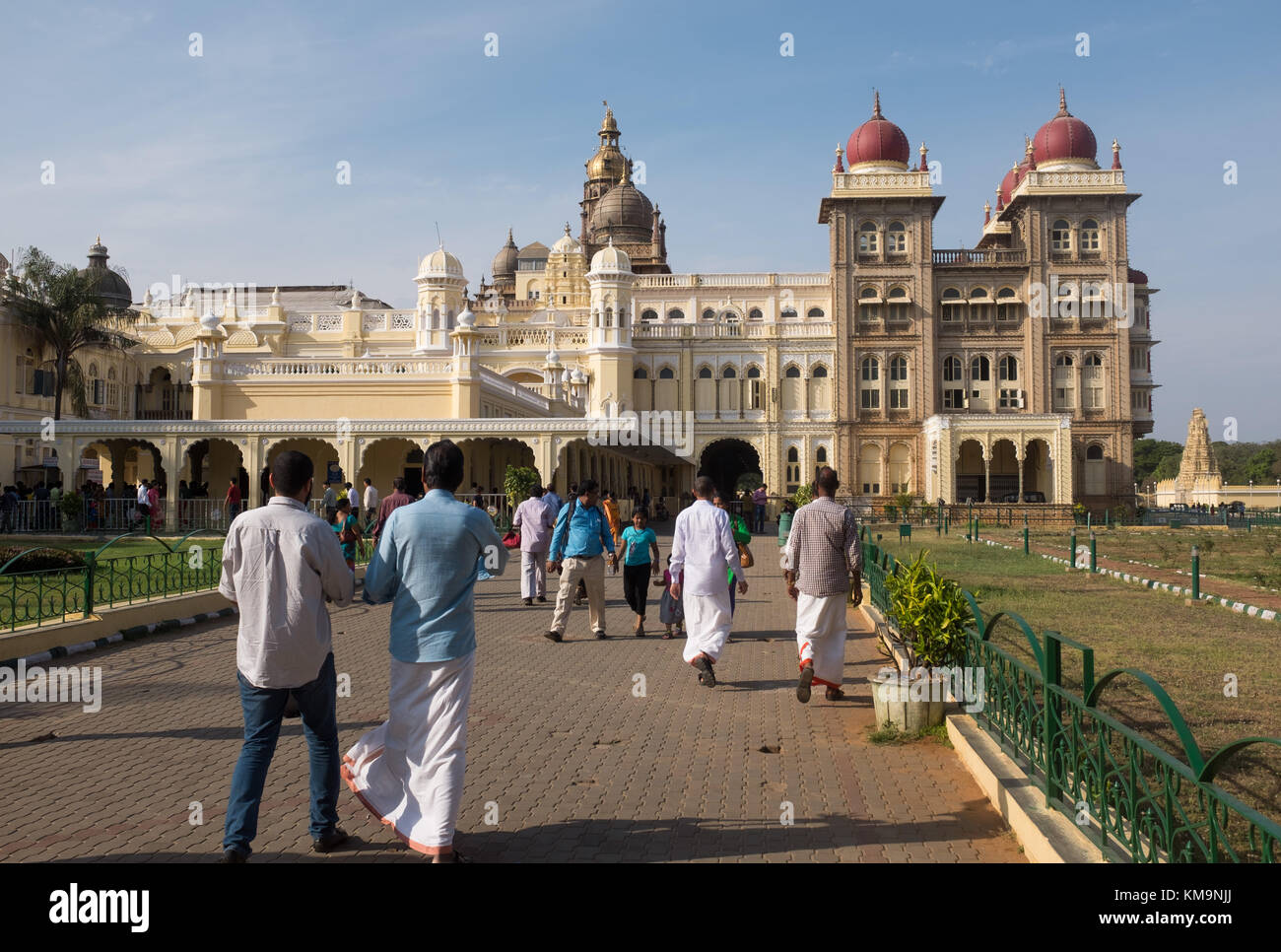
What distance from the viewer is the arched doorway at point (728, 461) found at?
59344 millimetres

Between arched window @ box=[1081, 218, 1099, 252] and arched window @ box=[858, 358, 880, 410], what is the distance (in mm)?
12311

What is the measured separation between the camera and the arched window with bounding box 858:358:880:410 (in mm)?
53125

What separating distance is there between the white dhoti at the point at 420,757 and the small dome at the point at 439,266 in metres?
43.1

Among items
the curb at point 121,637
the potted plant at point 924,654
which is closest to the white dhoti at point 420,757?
the potted plant at point 924,654

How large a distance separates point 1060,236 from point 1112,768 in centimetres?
5408

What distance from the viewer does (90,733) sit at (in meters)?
7.15

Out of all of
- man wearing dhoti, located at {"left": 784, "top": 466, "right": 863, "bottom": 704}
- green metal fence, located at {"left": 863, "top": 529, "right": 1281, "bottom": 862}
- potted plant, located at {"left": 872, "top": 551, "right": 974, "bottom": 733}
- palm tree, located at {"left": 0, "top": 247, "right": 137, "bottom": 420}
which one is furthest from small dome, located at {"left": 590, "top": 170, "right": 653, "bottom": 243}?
green metal fence, located at {"left": 863, "top": 529, "right": 1281, "bottom": 862}

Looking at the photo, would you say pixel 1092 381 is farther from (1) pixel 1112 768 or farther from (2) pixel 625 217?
(1) pixel 1112 768

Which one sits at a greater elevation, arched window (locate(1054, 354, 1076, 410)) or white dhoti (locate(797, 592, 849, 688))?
arched window (locate(1054, 354, 1076, 410))

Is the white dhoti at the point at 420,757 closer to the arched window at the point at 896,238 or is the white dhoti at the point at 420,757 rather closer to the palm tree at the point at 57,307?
the palm tree at the point at 57,307

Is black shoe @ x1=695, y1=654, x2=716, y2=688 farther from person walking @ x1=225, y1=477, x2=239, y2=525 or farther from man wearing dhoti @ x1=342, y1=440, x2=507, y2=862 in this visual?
person walking @ x1=225, y1=477, x2=239, y2=525
